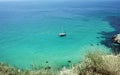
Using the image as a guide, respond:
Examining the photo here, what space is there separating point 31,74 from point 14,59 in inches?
979

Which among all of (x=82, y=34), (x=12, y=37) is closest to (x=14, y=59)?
(x=12, y=37)

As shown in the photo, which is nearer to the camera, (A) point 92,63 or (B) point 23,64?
(A) point 92,63

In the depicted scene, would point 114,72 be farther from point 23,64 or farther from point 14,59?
point 14,59

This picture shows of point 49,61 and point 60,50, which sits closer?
point 49,61

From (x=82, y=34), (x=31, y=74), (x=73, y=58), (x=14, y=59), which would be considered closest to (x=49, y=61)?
(x=73, y=58)

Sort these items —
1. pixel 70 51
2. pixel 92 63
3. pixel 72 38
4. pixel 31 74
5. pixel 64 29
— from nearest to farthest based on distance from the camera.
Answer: pixel 92 63
pixel 31 74
pixel 70 51
pixel 72 38
pixel 64 29

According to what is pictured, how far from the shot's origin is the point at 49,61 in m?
28.6

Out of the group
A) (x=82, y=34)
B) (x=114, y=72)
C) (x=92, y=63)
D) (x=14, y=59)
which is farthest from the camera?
(x=82, y=34)

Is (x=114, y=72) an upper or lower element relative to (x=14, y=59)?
upper

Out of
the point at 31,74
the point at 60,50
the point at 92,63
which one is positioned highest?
the point at 92,63

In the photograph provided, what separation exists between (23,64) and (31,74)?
22.0 meters

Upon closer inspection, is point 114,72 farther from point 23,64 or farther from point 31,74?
point 23,64

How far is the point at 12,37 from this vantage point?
4547 cm

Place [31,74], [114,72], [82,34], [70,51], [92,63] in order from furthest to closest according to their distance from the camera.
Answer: [82,34] < [70,51] < [31,74] < [92,63] < [114,72]
